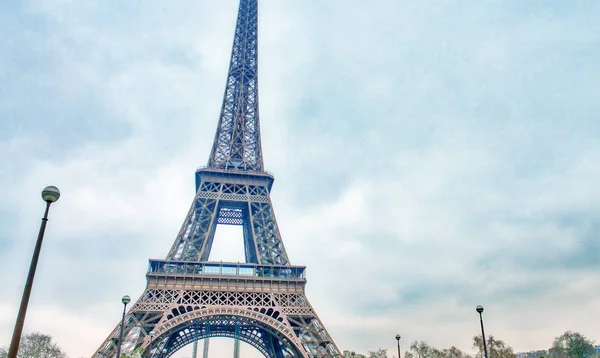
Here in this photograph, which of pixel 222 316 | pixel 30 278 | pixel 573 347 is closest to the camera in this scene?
pixel 30 278

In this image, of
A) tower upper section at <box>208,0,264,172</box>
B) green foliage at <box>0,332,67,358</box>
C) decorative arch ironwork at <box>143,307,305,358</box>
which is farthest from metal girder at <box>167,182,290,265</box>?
green foliage at <box>0,332,67,358</box>

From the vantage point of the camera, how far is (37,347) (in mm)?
58938

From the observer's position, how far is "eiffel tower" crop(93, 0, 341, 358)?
39.8m

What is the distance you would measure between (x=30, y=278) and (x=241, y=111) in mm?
47609

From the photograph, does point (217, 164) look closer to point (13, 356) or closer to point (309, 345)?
point (309, 345)

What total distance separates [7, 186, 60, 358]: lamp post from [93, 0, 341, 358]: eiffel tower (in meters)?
28.8

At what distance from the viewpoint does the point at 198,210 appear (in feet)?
160

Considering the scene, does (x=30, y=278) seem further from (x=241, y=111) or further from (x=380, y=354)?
(x=380, y=354)

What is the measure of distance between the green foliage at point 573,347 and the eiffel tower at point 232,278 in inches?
2542

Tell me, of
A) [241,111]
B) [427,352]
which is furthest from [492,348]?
[241,111]

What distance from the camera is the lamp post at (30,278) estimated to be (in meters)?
9.52

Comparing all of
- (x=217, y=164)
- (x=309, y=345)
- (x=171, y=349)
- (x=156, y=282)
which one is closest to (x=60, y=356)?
(x=171, y=349)

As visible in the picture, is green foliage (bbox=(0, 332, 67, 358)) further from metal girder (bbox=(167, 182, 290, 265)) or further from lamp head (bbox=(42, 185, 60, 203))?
lamp head (bbox=(42, 185, 60, 203))

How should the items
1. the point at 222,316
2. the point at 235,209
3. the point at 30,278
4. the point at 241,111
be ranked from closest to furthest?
the point at 30,278, the point at 222,316, the point at 235,209, the point at 241,111
